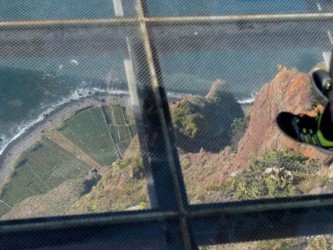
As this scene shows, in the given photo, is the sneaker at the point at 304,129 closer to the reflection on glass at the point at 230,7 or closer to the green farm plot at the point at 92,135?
the green farm plot at the point at 92,135

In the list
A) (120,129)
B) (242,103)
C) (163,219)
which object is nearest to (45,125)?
(120,129)

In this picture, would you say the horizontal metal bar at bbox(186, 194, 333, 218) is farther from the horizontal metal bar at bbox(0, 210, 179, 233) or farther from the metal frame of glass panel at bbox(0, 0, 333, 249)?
the horizontal metal bar at bbox(0, 210, 179, 233)

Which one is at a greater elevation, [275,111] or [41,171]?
[275,111]

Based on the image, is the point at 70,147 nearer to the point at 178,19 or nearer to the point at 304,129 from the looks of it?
the point at 178,19

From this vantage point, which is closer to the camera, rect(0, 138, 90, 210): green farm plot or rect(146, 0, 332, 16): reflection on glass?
rect(0, 138, 90, 210): green farm plot

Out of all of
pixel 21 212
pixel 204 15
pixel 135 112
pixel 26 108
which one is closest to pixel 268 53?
pixel 204 15

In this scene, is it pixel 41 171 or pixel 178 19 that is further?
pixel 178 19

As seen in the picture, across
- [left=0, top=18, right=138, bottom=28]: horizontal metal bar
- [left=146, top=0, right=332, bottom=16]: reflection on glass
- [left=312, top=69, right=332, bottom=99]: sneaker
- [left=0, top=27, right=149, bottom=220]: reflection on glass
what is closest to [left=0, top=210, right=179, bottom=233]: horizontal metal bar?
[left=0, top=27, right=149, bottom=220]: reflection on glass

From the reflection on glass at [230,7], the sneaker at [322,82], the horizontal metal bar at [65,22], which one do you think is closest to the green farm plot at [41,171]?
the horizontal metal bar at [65,22]
